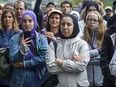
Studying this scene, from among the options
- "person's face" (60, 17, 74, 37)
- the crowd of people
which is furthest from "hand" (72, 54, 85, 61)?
"person's face" (60, 17, 74, 37)

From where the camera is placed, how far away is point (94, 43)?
6.06 meters

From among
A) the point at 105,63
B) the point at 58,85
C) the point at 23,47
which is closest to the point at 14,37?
the point at 23,47

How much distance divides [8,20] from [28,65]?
1.20 meters

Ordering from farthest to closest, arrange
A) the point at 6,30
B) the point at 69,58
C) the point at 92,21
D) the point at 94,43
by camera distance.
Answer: the point at 6,30 → the point at 92,21 → the point at 94,43 → the point at 69,58

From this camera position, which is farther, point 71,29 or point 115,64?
point 71,29

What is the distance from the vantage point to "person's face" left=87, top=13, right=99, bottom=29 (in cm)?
618

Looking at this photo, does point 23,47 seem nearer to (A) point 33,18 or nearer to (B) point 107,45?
(A) point 33,18

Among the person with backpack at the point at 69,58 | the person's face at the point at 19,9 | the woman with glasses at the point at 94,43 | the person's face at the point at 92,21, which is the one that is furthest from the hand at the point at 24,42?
the person's face at the point at 19,9

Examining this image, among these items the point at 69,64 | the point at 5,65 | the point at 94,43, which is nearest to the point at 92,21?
the point at 94,43

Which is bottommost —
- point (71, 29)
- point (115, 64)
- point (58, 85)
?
point (58, 85)

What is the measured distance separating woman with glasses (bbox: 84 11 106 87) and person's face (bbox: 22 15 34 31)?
0.94 m

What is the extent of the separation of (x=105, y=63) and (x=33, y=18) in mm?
1444

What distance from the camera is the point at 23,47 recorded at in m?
5.53

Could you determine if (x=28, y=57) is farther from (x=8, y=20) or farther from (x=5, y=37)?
(x=8, y=20)
